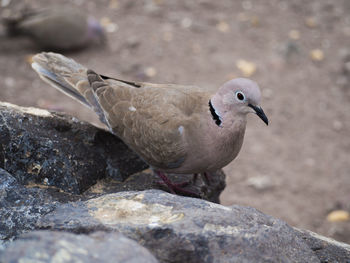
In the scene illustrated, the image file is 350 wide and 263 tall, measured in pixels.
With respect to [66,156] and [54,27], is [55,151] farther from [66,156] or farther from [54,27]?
[54,27]

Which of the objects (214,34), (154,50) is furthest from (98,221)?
(214,34)

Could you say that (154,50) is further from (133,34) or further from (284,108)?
(284,108)

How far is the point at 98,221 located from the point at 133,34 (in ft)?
20.0

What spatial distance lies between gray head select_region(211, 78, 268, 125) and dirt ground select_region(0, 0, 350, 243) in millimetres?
2146

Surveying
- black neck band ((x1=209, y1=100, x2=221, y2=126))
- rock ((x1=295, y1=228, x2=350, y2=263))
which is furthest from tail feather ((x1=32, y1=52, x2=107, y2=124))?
rock ((x1=295, y1=228, x2=350, y2=263))

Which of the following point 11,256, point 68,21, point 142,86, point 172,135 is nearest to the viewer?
point 11,256

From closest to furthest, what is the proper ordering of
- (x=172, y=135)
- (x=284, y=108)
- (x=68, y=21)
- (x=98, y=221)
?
(x=98, y=221) < (x=172, y=135) < (x=284, y=108) < (x=68, y=21)

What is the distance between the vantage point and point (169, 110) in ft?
11.1

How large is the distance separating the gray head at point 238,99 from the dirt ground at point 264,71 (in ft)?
7.04

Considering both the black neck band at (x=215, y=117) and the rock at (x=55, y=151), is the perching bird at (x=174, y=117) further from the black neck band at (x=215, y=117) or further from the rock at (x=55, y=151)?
the rock at (x=55, y=151)

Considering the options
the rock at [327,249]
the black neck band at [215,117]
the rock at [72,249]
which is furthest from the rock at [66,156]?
the rock at [72,249]

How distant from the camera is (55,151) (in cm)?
296

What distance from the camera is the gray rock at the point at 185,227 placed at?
2.00 meters

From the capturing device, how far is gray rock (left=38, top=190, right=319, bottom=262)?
200cm
